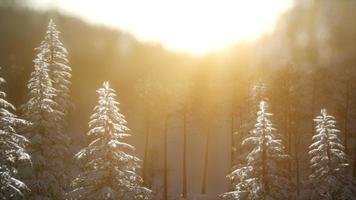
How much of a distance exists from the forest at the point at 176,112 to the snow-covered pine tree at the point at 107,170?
0.19ft

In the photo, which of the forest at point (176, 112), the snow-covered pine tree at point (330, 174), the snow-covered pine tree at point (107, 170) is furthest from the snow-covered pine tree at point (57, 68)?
the snow-covered pine tree at point (330, 174)

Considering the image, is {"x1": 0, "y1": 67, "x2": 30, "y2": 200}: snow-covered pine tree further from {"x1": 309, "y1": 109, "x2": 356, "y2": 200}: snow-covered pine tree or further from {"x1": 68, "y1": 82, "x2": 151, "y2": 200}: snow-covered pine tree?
{"x1": 309, "y1": 109, "x2": 356, "y2": 200}: snow-covered pine tree

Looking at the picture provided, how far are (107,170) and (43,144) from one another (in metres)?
5.90

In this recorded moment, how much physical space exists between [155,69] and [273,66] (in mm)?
22323

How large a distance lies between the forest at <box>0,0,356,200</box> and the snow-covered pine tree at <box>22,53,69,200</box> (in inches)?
3.1

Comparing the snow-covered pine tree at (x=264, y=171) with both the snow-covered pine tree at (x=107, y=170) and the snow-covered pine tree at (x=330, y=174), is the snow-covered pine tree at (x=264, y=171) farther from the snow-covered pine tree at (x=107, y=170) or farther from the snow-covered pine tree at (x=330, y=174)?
the snow-covered pine tree at (x=107, y=170)

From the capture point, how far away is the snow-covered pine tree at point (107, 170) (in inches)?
858

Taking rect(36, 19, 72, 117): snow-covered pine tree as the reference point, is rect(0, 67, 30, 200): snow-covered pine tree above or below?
below

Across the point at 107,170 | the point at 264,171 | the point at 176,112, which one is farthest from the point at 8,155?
the point at 176,112

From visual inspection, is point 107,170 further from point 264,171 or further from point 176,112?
point 176,112

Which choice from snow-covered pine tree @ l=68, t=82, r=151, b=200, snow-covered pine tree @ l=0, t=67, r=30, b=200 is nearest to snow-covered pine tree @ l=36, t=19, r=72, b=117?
snow-covered pine tree @ l=68, t=82, r=151, b=200

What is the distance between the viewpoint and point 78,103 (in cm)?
7281

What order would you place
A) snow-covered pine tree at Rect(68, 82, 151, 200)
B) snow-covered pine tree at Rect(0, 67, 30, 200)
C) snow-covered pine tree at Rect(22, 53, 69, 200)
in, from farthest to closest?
snow-covered pine tree at Rect(22, 53, 69, 200), snow-covered pine tree at Rect(68, 82, 151, 200), snow-covered pine tree at Rect(0, 67, 30, 200)

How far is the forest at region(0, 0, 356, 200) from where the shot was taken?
22.9 meters
